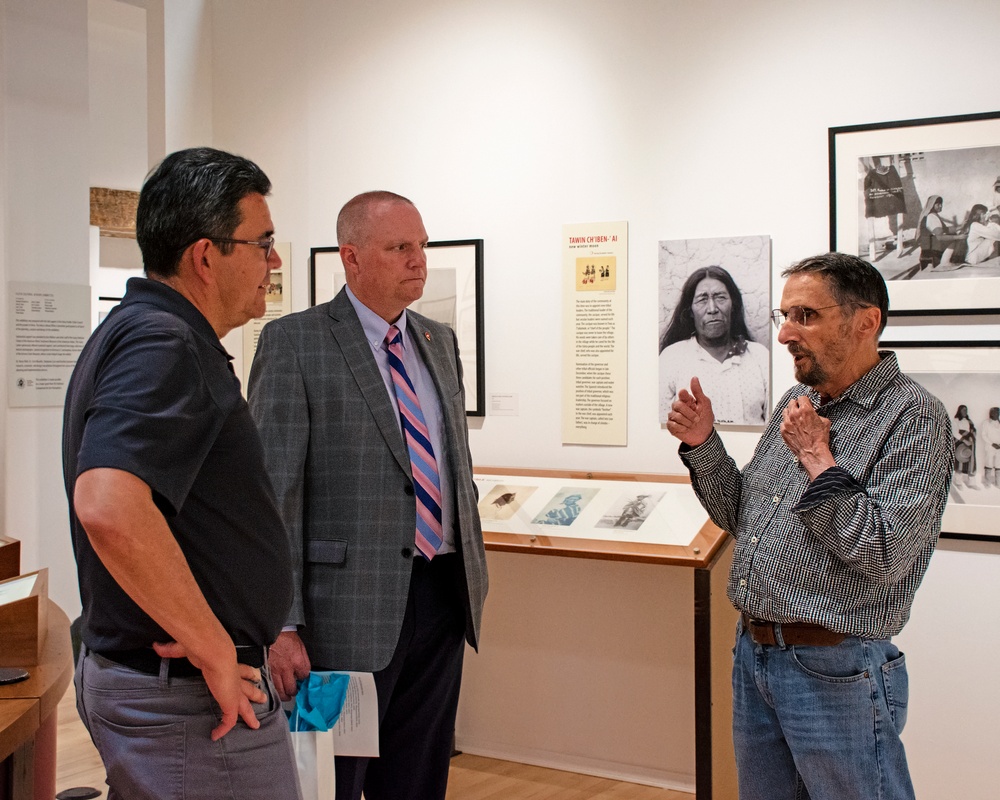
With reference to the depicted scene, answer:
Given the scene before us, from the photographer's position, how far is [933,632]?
3.25m

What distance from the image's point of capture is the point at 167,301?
156 centimetres

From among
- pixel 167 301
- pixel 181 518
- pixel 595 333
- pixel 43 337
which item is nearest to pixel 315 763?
pixel 181 518

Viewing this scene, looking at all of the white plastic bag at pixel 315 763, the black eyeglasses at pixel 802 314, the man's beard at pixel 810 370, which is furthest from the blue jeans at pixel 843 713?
the white plastic bag at pixel 315 763

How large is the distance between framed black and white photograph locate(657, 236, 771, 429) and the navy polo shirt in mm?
2228

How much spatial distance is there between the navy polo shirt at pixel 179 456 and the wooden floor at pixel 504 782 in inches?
92.5

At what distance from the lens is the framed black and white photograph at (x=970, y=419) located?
3125 millimetres

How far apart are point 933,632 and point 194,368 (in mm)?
2744

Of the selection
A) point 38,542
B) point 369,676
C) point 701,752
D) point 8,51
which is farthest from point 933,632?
point 8,51

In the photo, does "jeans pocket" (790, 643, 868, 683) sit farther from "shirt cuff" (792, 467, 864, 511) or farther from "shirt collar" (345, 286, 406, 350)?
"shirt collar" (345, 286, 406, 350)

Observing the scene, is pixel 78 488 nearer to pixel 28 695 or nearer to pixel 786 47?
pixel 28 695

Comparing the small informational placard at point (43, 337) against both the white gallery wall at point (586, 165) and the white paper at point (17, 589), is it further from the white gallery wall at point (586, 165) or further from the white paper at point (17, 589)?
the white paper at point (17, 589)

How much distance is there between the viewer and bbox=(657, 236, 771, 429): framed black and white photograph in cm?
347

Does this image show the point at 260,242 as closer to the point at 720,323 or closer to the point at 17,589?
the point at 17,589

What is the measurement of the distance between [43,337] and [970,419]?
4.26 m
